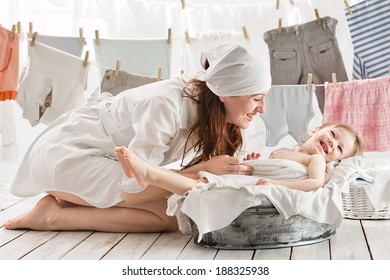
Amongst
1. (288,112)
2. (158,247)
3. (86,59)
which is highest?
(86,59)

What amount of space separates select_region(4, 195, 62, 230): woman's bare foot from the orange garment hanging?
3.14 ft

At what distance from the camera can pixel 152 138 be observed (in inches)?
87.0

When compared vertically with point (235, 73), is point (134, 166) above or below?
below

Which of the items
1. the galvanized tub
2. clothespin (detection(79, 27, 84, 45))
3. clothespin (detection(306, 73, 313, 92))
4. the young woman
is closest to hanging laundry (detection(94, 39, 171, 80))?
clothespin (detection(79, 27, 84, 45))

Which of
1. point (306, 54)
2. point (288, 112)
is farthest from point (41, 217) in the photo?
point (306, 54)

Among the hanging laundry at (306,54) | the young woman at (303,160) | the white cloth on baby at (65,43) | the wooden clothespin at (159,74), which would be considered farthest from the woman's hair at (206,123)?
the white cloth on baby at (65,43)

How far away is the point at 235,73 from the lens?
7.41ft

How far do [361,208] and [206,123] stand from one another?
723mm

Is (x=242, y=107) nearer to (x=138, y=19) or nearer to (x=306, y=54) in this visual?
(x=306, y=54)

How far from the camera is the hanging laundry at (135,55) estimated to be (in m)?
3.36

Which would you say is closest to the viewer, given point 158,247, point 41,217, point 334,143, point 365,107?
point 158,247

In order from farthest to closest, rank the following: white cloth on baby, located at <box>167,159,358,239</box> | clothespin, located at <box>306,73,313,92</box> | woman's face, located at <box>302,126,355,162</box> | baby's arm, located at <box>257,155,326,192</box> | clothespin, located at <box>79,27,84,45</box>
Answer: clothespin, located at <box>79,27,84,45</box>
clothespin, located at <box>306,73,313,92</box>
woman's face, located at <box>302,126,355,162</box>
baby's arm, located at <box>257,155,326,192</box>
white cloth on baby, located at <box>167,159,358,239</box>

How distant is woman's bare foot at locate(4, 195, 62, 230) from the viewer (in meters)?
2.38

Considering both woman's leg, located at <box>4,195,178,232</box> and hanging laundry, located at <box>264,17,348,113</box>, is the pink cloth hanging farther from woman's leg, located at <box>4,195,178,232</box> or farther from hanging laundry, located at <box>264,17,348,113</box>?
woman's leg, located at <box>4,195,178,232</box>
